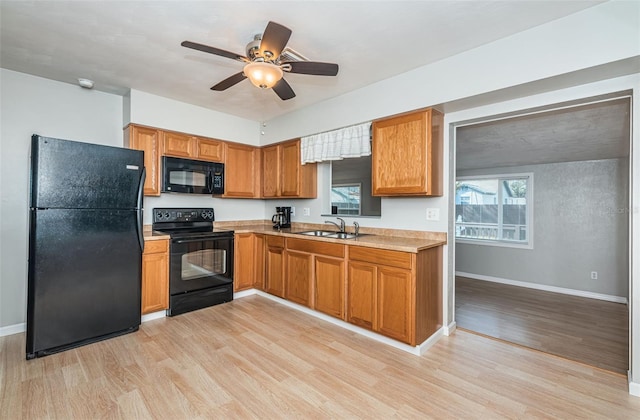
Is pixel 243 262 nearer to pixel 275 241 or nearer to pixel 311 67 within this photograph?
pixel 275 241

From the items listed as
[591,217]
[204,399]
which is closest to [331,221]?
[204,399]

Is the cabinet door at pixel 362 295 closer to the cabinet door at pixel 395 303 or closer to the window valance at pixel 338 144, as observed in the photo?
the cabinet door at pixel 395 303

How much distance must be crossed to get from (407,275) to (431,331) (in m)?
0.66

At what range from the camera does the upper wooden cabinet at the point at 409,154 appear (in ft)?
8.55

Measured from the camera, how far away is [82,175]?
8.20 feet

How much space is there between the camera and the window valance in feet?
10.3

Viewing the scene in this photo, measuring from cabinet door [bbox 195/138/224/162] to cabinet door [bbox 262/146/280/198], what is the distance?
0.63 meters

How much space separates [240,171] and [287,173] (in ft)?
2.36

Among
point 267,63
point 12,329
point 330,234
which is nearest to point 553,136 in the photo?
point 330,234

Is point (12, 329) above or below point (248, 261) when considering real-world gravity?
below

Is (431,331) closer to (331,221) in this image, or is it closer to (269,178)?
(331,221)

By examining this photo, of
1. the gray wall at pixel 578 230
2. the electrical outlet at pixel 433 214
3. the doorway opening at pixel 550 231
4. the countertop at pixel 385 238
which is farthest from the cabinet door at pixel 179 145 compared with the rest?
the gray wall at pixel 578 230

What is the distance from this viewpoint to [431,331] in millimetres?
2646

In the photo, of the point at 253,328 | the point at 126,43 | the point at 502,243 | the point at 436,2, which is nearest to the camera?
the point at 436,2
